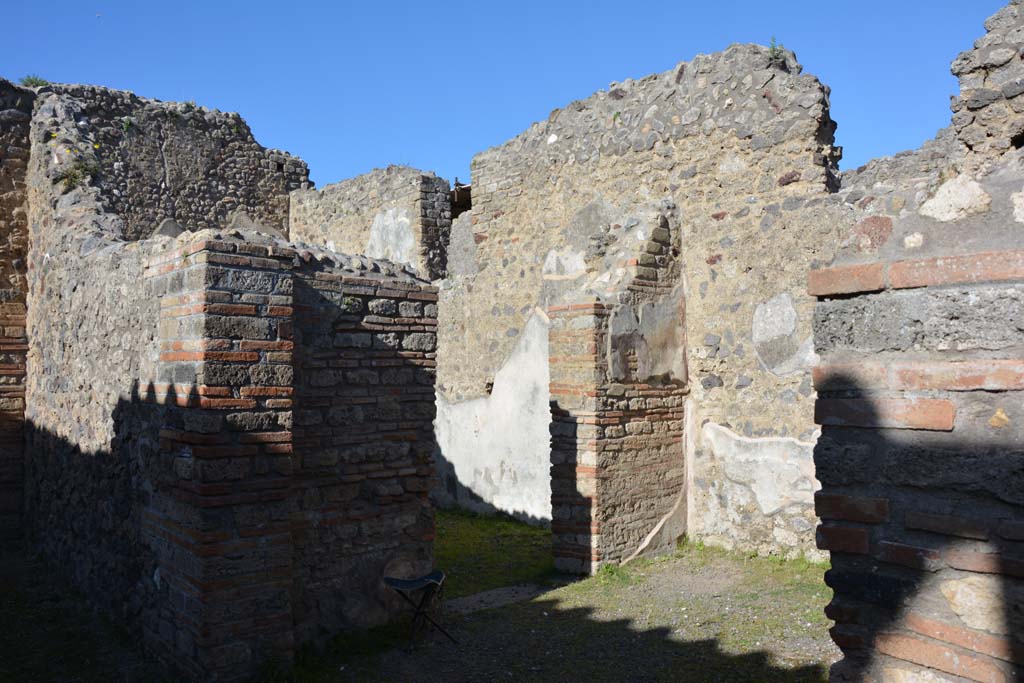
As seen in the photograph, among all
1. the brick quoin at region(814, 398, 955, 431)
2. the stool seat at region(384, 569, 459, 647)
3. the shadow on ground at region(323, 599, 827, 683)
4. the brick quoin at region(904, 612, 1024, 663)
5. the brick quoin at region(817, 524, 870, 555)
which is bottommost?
the shadow on ground at region(323, 599, 827, 683)

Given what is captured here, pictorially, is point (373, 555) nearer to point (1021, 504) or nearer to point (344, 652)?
point (344, 652)

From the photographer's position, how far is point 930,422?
204cm

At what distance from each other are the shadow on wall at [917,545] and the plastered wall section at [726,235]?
4.14 meters

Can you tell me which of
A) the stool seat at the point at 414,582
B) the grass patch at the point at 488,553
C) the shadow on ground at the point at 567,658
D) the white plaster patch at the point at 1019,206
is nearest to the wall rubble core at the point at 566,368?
the white plaster patch at the point at 1019,206

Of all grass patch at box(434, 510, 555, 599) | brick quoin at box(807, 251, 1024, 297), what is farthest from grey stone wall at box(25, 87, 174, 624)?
brick quoin at box(807, 251, 1024, 297)

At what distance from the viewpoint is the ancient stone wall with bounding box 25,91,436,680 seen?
3938 millimetres

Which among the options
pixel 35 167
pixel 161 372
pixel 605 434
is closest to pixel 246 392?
pixel 161 372

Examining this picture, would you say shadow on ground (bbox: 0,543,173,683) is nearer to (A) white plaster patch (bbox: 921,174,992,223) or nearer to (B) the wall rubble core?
(B) the wall rubble core

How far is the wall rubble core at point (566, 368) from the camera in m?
2.06

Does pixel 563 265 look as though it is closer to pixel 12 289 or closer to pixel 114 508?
pixel 114 508

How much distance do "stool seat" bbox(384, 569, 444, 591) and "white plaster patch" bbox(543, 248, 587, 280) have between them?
3914 mm

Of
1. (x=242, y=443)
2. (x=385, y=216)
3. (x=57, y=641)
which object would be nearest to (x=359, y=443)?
(x=242, y=443)

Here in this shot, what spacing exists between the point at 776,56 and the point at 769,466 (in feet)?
11.4

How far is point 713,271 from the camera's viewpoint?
684 cm
